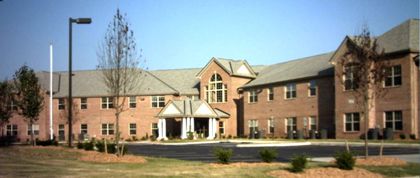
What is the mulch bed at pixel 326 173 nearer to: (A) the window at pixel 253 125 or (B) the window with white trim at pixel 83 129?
(A) the window at pixel 253 125

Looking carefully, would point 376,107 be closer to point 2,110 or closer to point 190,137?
point 190,137

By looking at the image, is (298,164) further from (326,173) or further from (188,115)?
(188,115)

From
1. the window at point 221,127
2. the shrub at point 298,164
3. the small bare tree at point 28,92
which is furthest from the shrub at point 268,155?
the window at point 221,127

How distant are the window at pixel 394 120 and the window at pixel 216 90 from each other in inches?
947

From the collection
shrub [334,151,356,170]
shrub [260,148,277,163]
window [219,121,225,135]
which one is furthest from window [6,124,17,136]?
shrub [334,151,356,170]

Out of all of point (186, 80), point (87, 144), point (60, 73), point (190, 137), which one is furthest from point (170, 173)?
Result: point (60, 73)

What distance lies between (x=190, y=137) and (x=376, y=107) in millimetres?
20918

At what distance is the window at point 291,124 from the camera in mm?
53812

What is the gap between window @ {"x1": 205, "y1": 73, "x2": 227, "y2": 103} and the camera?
6353 cm

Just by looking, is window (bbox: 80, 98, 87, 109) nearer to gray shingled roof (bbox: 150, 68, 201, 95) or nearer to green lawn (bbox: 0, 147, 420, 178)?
gray shingled roof (bbox: 150, 68, 201, 95)

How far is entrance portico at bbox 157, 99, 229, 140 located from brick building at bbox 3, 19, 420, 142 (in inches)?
4.3

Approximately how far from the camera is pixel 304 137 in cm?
5128

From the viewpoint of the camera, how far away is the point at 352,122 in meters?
46.1

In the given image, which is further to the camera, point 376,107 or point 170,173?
point 376,107
